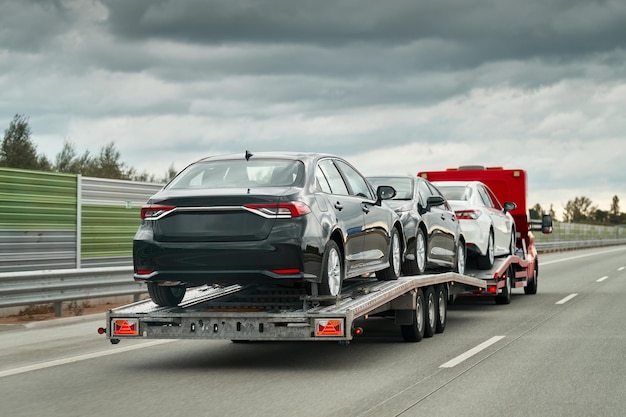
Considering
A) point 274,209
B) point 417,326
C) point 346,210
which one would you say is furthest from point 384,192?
point 274,209

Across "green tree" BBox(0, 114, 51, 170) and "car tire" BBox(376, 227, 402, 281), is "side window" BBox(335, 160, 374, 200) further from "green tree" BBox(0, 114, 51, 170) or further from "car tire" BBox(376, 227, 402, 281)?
"green tree" BBox(0, 114, 51, 170)

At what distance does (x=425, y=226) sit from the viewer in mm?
13352

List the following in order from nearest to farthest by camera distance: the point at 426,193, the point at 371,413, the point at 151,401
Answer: the point at 371,413
the point at 151,401
the point at 426,193

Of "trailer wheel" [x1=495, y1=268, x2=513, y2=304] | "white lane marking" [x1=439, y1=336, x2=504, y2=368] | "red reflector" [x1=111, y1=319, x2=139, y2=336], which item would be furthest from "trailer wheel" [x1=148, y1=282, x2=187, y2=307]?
"trailer wheel" [x1=495, y1=268, x2=513, y2=304]

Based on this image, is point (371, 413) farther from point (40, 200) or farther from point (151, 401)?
point (40, 200)

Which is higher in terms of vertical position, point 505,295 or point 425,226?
point 425,226

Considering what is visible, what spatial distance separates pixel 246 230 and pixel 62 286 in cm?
672

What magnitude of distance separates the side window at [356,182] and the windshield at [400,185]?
2.29 meters

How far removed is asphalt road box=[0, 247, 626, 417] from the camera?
7.48 meters

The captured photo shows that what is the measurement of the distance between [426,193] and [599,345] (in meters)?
3.91

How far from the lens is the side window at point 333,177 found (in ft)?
33.6

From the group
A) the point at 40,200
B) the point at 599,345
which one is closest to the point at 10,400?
the point at 599,345

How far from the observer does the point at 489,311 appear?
16.6 metres

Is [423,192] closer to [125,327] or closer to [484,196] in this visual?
[484,196]
